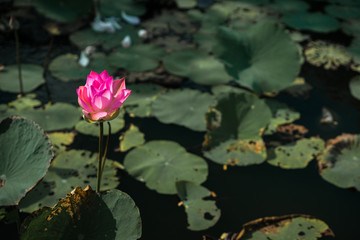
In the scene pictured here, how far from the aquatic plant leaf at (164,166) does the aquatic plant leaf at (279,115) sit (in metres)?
0.52

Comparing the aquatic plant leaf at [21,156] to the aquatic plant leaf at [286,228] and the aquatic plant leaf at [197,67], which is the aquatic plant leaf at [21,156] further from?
the aquatic plant leaf at [197,67]

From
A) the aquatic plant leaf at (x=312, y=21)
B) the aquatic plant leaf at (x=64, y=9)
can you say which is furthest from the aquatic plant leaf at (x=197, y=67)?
the aquatic plant leaf at (x=312, y=21)

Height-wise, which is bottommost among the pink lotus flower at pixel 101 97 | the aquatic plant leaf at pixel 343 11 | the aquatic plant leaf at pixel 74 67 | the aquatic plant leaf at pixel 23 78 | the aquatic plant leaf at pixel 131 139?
the aquatic plant leaf at pixel 131 139

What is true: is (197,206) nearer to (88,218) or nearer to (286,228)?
(286,228)

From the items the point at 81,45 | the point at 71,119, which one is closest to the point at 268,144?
the point at 71,119

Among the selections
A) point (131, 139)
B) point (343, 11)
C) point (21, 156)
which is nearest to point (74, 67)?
point (131, 139)

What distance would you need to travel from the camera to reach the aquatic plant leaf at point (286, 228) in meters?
1.54

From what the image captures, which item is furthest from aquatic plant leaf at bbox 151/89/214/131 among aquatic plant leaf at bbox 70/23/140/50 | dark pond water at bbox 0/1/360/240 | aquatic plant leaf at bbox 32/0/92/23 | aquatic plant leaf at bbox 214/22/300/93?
aquatic plant leaf at bbox 32/0/92/23

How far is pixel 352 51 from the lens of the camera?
2.92m

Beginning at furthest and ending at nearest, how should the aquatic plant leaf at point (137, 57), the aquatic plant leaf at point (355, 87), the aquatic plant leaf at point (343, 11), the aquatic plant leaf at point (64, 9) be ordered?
the aquatic plant leaf at point (343, 11), the aquatic plant leaf at point (64, 9), the aquatic plant leaf at point (137, 57), the aquatic plant leaf at point (355, 87)

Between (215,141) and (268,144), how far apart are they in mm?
326

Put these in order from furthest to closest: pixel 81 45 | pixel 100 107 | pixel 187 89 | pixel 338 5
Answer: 1. pixel 338 5
2. pixel 81 45
3. pixel 187 89
4. pixel 100 107

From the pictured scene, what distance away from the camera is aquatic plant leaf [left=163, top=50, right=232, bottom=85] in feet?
8.23

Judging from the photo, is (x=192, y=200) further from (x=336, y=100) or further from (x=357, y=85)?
(x=357, y=85)
